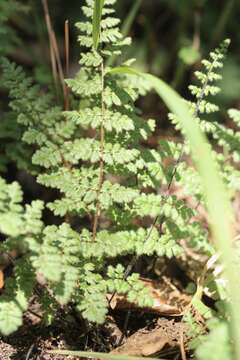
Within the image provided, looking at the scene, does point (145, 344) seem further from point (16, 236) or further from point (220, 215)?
point (220, 215)

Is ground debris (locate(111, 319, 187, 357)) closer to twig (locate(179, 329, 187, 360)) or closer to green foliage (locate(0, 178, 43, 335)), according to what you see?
twig (locate(179, 329, 187, 360))

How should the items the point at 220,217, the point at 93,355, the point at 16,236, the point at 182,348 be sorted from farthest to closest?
the point at 182,348 → the point at 93,355 → the point at 16,236 → the point at 220,217

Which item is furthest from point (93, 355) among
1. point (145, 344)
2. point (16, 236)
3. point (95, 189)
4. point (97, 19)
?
point (97, 19)

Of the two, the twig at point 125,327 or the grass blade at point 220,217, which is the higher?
the grass blade at point 220,217

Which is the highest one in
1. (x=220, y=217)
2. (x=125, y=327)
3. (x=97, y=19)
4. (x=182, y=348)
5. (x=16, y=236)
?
(x=97, y=19)

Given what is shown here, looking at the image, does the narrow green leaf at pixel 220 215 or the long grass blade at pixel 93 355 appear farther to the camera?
the long grass blade at pixel 93 355

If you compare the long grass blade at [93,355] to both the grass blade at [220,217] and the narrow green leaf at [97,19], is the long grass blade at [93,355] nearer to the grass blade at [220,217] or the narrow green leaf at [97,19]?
the grass blade at [220,217]

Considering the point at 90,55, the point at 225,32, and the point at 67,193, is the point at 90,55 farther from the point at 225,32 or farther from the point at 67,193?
the point at 225,32

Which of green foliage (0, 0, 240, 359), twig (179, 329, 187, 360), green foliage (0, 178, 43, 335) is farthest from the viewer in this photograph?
twig (179, 329, 187, 360)

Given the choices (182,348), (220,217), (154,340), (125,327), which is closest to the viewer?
(220,217)

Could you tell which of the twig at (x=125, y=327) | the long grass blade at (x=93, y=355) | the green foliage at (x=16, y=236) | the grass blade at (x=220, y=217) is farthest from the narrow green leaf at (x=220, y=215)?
the twig at (x=125, y=327)

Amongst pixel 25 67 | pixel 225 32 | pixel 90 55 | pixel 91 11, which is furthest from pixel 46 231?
pixel 225 32

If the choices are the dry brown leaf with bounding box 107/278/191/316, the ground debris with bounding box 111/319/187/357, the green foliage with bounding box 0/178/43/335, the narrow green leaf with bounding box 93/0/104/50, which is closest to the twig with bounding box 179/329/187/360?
the ground debris with bounding box 111/319/187/357
